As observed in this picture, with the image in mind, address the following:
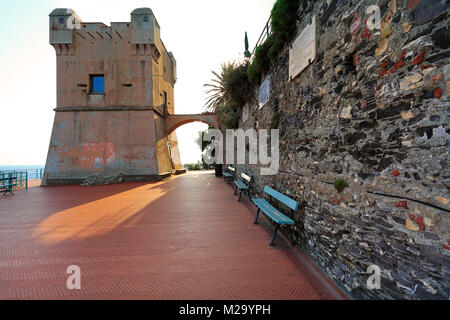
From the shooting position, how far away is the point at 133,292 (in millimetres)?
2422

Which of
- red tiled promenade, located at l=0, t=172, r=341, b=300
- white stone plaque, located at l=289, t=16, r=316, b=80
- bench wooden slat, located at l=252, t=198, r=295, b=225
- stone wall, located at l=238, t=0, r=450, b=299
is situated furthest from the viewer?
bench wooden slat, located at l=252, t=198, r=295, b=225

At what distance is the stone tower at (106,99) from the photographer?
43.3ft

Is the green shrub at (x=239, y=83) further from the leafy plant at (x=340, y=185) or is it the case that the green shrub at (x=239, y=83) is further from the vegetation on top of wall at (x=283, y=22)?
the leafy plant at (x=340, y=185)

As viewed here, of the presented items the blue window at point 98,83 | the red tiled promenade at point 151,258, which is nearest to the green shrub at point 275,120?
the red tiled promenade at point 151,258

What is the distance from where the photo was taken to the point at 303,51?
11.5 feet

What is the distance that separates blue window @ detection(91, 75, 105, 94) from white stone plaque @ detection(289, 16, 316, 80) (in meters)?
14.2

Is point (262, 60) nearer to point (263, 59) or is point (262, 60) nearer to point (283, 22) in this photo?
point (263, 59)

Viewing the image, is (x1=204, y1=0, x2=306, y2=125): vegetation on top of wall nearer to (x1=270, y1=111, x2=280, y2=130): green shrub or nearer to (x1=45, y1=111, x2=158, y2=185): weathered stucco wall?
(x1=270, y1=111, x2=280, y2=130): green shrub

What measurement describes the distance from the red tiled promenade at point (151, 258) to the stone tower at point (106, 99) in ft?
26.4

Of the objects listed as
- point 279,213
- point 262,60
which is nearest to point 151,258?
point 279,213

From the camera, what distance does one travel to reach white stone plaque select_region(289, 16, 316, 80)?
320cm

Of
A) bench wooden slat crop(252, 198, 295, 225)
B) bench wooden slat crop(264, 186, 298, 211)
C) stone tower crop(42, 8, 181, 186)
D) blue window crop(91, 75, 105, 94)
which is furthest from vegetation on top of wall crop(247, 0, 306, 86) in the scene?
→ blue window crop(91, 75, 105, 94)

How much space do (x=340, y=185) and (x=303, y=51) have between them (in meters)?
2.43
